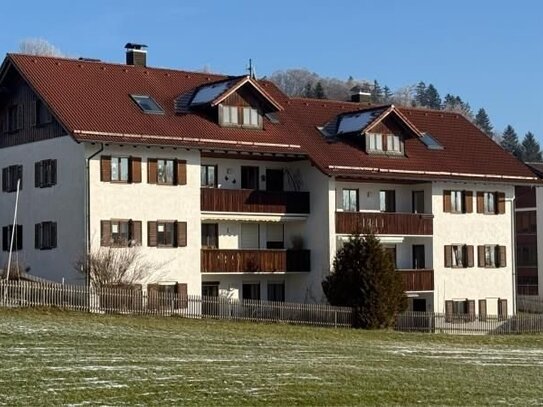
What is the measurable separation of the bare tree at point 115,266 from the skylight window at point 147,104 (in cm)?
662

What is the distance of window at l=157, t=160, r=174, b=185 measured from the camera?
174 ft

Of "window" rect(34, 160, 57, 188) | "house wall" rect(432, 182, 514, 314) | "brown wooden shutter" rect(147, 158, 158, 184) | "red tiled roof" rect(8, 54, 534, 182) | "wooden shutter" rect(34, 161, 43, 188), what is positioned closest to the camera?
"red tiled roof" rect(8, 54, 534, 182)

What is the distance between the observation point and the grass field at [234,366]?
83.6 ft

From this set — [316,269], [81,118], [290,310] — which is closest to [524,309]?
[316,269]

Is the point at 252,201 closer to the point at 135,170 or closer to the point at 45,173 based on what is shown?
the point at 135,170

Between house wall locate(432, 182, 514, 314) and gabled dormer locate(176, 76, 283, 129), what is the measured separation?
1085 cm

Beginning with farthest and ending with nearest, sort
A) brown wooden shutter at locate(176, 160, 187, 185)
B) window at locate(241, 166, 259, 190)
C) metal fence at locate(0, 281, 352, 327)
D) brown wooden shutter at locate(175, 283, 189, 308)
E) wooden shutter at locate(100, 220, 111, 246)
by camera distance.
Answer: window at locate(241, 166, 259, 190) → brown wooden shutter at locate(176, 160, 187, 185) → wooden shutter at locate(100, 220, 111, 246) → brown wooden shutter at locate(175, 283, 189, 308) → metal fence at locate(0, 281, 352, 327)

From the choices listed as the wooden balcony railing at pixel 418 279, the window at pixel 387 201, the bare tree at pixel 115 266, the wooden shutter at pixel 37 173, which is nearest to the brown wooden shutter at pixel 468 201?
the window at pixel 387 201

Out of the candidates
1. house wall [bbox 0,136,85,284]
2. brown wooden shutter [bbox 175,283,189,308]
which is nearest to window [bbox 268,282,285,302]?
brown wooden shutter [bbox 175,283,189,308]

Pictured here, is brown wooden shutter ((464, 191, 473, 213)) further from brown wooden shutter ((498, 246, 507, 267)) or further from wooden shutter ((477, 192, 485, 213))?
brown wooden shutter ((498, 246, 507, 267))

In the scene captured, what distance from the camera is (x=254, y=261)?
A: 183 ft

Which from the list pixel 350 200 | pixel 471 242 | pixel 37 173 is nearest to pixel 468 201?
pixel 471 242

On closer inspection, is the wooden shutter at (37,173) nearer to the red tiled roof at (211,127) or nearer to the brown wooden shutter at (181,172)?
the red tiled roof at (211,127)

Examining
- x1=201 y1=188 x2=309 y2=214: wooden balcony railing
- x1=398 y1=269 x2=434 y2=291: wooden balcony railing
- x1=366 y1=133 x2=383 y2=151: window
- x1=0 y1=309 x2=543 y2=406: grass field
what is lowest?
x1=0 y1=309 x2=543 y2=406: grass field
